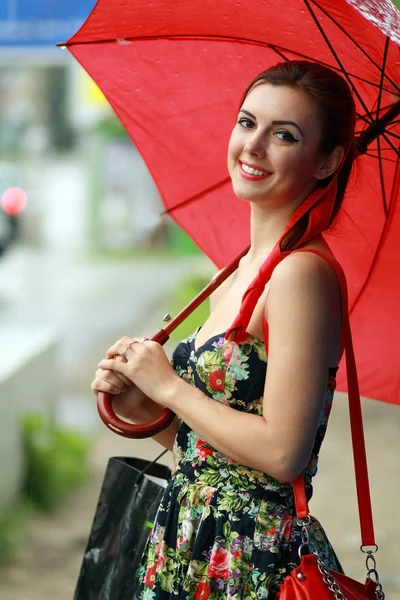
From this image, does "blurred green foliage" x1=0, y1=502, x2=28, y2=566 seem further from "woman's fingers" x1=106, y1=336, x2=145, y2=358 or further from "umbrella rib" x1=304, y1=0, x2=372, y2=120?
"umbrella rib" x1=304, y1=0, x2=372, y2=120

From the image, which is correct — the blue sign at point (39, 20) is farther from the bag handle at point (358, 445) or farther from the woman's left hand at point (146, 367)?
the bag handle at point (358, 445)

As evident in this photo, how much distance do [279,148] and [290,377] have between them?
0.51 metres

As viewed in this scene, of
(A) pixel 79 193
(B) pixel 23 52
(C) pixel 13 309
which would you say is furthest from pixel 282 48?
(A) pixel 79 193

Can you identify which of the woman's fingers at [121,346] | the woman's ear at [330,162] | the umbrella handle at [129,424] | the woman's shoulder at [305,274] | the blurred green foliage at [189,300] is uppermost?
the blurred green foliage at [189,300]

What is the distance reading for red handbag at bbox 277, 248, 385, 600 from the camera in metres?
1.89

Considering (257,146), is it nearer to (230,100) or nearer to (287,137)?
(287,137)

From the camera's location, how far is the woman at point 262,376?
1.90 metres

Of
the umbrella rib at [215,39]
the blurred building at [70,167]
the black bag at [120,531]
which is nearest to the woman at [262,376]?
the black bag at [120,531]

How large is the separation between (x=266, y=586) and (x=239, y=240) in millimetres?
1172

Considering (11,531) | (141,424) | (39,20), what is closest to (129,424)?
(141,424)

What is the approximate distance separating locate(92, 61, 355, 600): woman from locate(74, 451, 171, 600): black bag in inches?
4.3

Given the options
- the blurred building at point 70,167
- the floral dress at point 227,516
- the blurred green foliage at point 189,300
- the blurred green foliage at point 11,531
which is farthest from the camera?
the blurred building at point 70,167

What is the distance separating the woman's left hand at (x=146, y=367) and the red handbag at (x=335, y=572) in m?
0.33

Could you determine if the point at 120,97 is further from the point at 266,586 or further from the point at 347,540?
the point at 347,540
